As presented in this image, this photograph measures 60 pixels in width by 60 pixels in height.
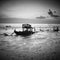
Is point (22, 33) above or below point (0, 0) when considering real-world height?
below

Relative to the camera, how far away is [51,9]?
9266 mm

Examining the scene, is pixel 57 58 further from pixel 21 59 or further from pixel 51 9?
pixel 51 9

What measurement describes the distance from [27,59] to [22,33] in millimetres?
9065

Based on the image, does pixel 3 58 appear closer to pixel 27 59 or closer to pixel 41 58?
pixel 27 59

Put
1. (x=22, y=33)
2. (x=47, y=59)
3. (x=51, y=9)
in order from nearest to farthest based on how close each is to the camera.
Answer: (x=47, y=59) < (x=51, y=9) < (x=22, y=33)

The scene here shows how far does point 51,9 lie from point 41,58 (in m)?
9.21

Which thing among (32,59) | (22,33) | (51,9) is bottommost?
(32,59)

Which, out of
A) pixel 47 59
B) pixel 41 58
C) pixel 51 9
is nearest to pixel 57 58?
pixel 47 59

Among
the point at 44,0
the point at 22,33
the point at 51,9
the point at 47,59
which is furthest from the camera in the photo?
the point at 22,33

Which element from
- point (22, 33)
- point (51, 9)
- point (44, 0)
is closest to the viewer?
point (44, 0)

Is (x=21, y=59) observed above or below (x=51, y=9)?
below

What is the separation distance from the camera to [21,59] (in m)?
3.46

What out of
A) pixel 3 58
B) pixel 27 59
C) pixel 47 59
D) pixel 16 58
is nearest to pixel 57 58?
pixel 47 59

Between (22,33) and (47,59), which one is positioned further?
(22,33)
